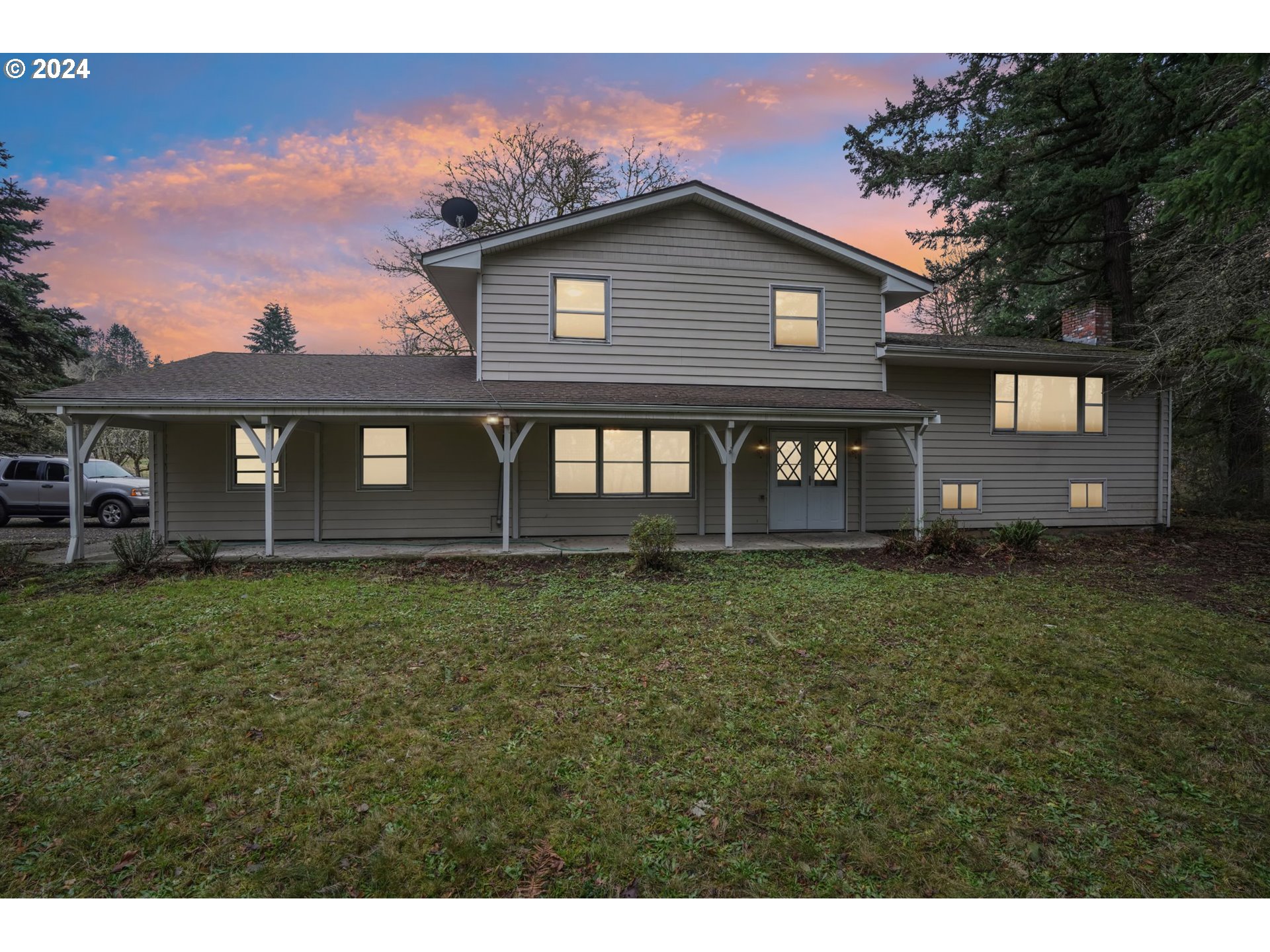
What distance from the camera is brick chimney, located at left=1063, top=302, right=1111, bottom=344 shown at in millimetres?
12586

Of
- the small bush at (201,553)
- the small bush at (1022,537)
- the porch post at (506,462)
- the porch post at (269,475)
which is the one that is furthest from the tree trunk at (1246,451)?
the small bush at (201,553)

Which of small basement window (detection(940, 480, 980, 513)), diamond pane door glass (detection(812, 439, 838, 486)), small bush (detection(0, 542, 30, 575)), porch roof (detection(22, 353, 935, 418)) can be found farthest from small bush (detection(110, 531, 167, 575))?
small basement window (detection(940, 480, 980, 513))

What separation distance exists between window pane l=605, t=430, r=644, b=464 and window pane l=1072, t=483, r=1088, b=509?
989 centimetres

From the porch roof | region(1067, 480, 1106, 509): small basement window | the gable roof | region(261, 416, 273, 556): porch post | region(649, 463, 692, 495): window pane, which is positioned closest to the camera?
the porch roof

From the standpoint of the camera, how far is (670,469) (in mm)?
11133

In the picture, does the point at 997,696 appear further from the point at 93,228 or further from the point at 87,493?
the point at 93,228

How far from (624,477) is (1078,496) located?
34.1ft

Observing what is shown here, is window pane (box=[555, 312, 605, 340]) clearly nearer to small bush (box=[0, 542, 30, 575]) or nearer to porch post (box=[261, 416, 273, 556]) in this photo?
porch post (box=[261, 416, 273, 556])

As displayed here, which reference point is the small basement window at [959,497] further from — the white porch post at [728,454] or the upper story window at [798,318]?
the white porch post at [728,454]

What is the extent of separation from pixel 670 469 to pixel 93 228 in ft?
57.0

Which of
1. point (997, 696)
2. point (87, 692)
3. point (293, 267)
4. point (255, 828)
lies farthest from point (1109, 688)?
point (293, 267)

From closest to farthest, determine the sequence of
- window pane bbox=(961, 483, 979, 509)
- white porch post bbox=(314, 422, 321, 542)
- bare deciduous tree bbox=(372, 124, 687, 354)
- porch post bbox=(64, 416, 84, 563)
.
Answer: porch post bbox=(64, 416, 84, 563) < white porch post bbox=(314, 422, 321, 542) < window pane bbox=(961, 483, 979, 509) < bare deciduous tree bbox=(372, 124, 687, 354)

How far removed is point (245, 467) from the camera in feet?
34.3

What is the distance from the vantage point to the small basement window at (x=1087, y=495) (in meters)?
12.3
